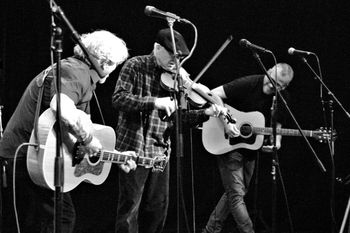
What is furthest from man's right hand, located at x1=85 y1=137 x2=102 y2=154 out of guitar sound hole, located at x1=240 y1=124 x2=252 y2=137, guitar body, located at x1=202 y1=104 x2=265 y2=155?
guitar sound hole, located at x1=240 y1=124 x2=252 y2=137

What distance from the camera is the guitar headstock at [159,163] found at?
388 centimetres

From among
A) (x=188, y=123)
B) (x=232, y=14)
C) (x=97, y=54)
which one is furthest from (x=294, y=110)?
(x=97, y=54)

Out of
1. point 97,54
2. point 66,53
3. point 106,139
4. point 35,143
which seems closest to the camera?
point 35,143

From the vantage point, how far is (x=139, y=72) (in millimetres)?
3904

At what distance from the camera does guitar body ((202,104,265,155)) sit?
502 cm

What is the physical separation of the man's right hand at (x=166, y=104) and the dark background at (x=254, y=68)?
62.5 inches

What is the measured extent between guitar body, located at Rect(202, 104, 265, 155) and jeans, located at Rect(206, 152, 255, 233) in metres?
0.10

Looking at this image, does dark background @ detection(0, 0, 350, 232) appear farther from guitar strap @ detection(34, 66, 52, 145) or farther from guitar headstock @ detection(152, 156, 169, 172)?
guitar strap @ detection(34, 66, 52, 145)

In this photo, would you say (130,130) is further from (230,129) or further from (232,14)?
(232,14)

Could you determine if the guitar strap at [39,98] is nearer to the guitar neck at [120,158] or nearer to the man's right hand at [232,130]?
the guitar neck at [120,158]

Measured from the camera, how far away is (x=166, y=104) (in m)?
3.64

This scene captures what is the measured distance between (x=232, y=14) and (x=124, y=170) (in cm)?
265

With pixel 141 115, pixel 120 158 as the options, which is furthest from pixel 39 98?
pixel 141 115

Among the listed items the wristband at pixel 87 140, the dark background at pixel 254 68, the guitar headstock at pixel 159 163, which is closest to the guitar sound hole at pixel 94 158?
the wristband at pixel 87 140
